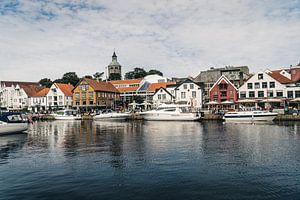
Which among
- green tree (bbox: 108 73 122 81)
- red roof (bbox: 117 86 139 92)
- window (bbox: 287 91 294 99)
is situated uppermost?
green tree (bbox: 108 73 122 81)

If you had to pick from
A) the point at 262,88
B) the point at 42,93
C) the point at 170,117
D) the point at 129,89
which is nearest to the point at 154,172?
the point at 170,117

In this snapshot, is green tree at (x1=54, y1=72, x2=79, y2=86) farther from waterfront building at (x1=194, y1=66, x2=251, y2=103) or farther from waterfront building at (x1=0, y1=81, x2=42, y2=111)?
waterfront building at (x1=194, y1=66, x2=251, y2=103)

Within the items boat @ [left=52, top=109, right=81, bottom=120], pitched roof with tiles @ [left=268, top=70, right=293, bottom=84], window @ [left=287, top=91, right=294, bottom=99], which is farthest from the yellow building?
window @ [left=287, top=91, right=294, bottom=99]

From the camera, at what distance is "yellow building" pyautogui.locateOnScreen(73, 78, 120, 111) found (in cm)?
8909

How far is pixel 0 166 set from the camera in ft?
59.9

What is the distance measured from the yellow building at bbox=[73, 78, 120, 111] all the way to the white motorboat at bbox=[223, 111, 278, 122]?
4832 cm

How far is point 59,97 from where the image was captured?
9800 centimetres

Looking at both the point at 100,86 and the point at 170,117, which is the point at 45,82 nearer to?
the point at 100,86

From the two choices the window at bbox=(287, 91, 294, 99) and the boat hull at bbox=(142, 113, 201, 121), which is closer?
the boat hull at bbox=(142, 113, 201, 121)

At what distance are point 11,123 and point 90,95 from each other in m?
53.0

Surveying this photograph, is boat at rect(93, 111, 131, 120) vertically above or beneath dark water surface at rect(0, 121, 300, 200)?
above

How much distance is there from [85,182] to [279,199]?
901cm

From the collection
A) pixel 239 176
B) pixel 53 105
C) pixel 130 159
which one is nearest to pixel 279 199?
pixel 239 176

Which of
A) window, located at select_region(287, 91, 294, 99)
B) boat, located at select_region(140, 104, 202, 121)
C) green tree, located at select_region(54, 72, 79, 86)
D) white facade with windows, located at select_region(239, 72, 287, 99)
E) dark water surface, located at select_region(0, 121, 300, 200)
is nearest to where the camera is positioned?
dark water surface, located at select_region(0, 121, 300, 200)
